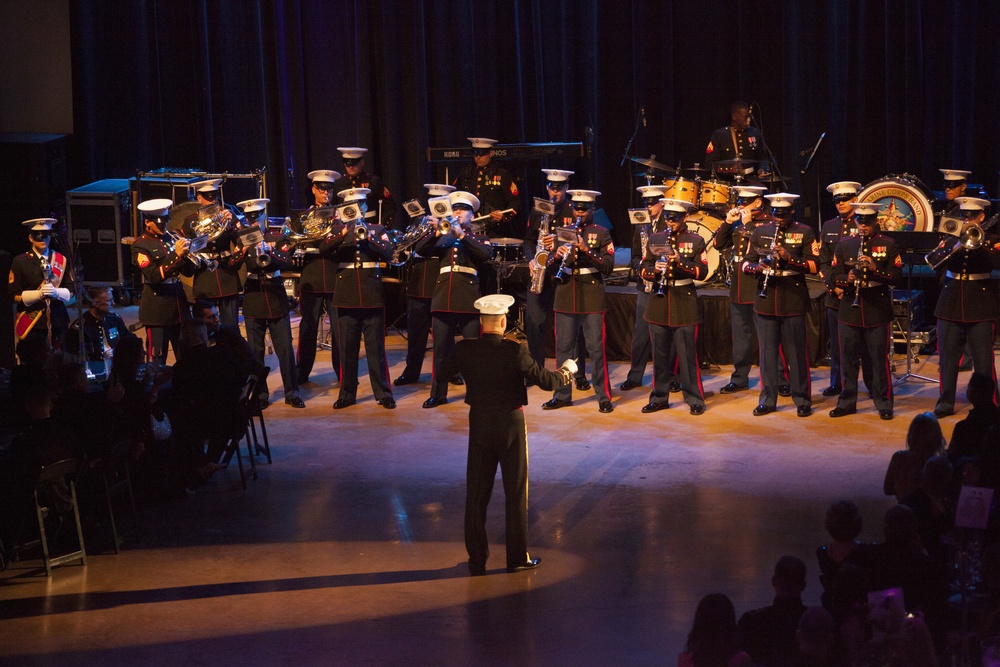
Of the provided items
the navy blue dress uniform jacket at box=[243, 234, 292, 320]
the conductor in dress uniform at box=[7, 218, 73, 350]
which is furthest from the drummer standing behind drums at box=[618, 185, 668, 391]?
the conductor in dress uniform at box=[7, 218, 73, 350]

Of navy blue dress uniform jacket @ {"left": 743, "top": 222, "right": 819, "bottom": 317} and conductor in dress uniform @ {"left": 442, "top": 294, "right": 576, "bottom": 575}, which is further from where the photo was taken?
navy blue dress uniform jacket @ {"left": 743, "top": 222, "right": 819, "bottom": 317}

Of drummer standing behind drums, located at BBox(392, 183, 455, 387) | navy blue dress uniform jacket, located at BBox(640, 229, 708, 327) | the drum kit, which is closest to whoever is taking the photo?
navy blue dress uniform jacket, located at BBox(640, 229, 708, 327)

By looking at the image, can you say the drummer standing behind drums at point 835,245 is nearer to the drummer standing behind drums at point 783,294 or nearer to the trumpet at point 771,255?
the drummer standing behind drums at point 783,294

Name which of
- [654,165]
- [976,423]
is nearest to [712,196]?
[654,165]

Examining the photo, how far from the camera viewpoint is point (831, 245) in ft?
39.1

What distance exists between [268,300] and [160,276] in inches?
43.3

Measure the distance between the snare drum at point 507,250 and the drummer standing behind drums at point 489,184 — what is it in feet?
0.60

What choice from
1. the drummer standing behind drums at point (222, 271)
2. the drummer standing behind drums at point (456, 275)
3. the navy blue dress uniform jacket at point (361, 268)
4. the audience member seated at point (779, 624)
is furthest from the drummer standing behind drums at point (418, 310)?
the audience member seated at point (779, 624)

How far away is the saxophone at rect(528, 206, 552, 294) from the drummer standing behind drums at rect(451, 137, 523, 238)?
1790mm

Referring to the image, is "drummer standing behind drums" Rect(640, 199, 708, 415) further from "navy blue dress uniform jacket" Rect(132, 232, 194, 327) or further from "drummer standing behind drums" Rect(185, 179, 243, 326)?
"navy blue dress uniform jacket" Rect(132, 232, 194, 327)

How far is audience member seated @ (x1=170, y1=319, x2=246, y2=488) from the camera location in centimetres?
1004

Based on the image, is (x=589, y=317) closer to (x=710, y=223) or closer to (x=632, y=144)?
(x=710, y=223)

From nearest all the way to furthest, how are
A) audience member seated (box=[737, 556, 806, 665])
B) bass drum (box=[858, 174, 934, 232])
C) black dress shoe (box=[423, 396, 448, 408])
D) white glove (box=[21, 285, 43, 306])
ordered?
audience member seated (box=[737, 556, 806, 665]) → black dress shoe (box=[423, 396, 448, 408]) → white glove (box=[21, 285, 43, 306]) → bass drum (box=[858, 174, 934, 232])

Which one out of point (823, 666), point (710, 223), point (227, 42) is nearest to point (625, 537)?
point (823, 666)
